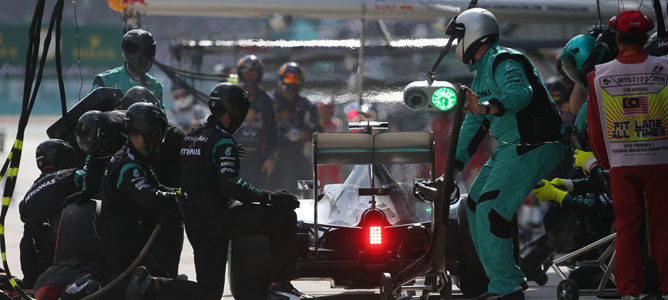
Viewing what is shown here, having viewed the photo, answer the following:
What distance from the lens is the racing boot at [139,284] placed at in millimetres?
6488

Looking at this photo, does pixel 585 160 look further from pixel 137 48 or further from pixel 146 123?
pixel 137 48

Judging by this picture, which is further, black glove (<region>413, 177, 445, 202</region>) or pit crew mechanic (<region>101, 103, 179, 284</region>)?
black glove (<region>413, 177, 445, 202</region>)

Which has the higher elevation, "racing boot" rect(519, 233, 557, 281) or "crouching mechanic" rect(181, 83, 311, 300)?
"crouching mechanic" rect(181, 83, 311, 300)

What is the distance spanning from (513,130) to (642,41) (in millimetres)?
946

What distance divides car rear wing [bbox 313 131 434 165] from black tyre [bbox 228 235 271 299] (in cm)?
100

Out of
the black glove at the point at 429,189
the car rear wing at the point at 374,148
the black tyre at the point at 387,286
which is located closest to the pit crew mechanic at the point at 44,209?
the car rear wing at the point at 374,148

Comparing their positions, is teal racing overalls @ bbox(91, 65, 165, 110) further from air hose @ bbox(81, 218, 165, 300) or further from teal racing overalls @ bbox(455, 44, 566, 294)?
teal racing overalls @ bbox(455, 44, 566, 294)

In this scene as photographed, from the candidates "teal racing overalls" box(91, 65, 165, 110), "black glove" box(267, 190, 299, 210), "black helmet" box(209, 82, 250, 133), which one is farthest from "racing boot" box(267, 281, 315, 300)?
"teal racing overalls" box(91, 65, 165, 110)

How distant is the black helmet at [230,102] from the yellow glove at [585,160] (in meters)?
2.20

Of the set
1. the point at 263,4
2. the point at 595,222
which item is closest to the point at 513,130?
the point at 595,222

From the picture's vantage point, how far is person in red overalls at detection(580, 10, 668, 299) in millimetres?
6438

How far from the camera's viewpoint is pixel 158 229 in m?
6.68

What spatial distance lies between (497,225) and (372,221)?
98cm

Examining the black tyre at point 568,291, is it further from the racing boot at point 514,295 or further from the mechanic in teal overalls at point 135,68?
the mechanic in teal overalls at point 135,68
